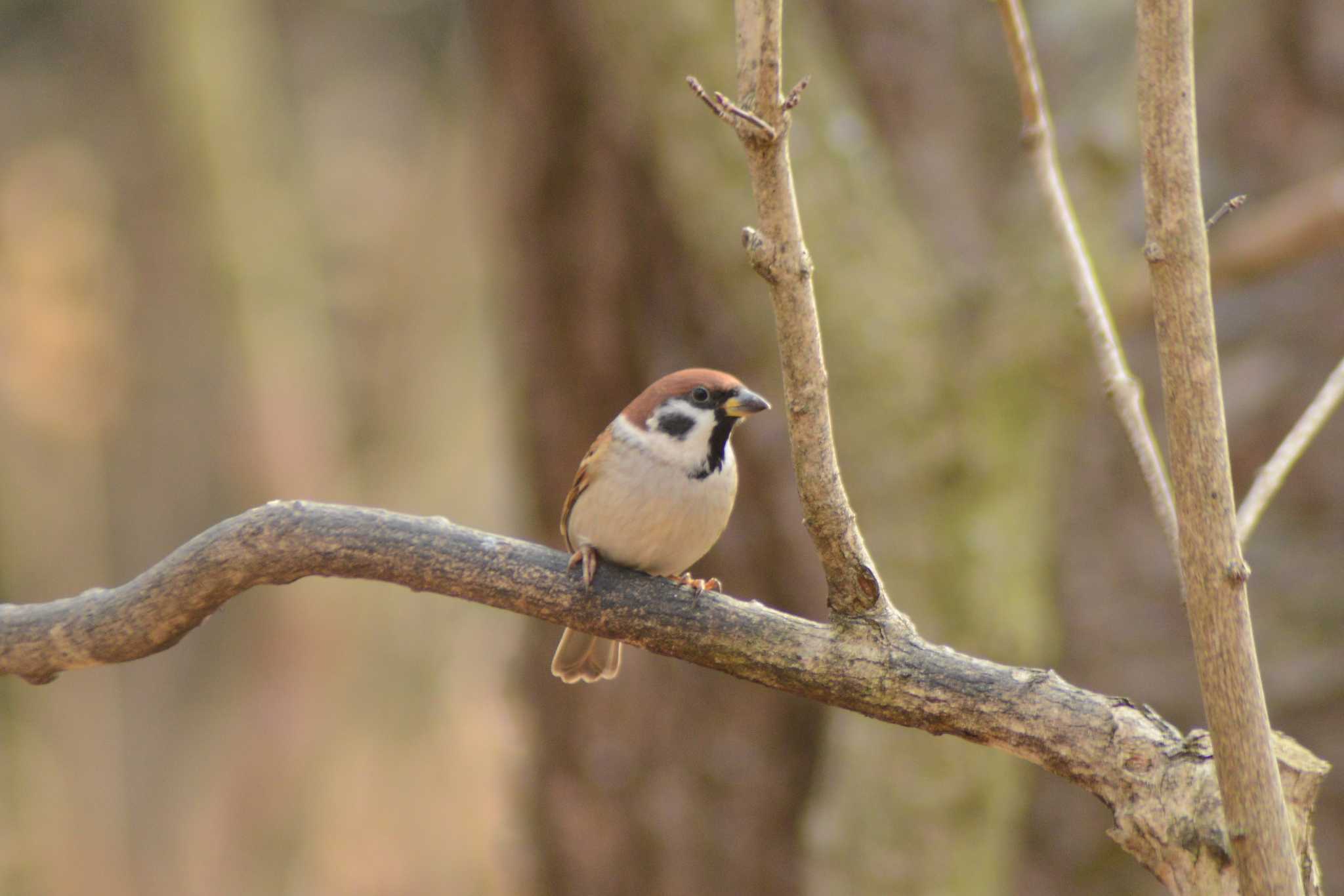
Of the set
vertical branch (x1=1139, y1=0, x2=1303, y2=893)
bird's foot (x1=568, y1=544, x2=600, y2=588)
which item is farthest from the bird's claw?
vertical branch (x1=1139, y1=0, x2=1303, y2=893)

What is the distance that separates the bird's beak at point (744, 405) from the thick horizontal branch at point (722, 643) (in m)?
0.59

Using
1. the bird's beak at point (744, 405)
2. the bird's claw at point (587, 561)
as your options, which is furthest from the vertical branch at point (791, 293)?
the bird's beak at point (744, 405)

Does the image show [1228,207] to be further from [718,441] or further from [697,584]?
[718,441]

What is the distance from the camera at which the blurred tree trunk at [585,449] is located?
4.20 meters

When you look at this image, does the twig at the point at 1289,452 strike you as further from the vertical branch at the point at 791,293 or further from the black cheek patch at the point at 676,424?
the black cheek patch at the point at 676,424

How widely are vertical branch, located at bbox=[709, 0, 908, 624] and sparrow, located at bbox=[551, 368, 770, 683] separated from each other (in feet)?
1.82

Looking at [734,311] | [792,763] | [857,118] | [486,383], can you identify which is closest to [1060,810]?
[792,763]

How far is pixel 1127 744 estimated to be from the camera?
5.10 feet

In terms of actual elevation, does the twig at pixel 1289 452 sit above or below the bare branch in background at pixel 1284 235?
below

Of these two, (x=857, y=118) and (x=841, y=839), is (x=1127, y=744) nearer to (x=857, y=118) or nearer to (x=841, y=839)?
(x=841, y=839)

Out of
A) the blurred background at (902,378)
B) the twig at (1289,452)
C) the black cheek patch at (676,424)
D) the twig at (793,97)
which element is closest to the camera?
the twig at (793,97)

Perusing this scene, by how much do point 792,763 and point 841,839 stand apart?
735 mm

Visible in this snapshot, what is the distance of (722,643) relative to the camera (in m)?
1.71

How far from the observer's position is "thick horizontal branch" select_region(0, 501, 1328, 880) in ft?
5.04
